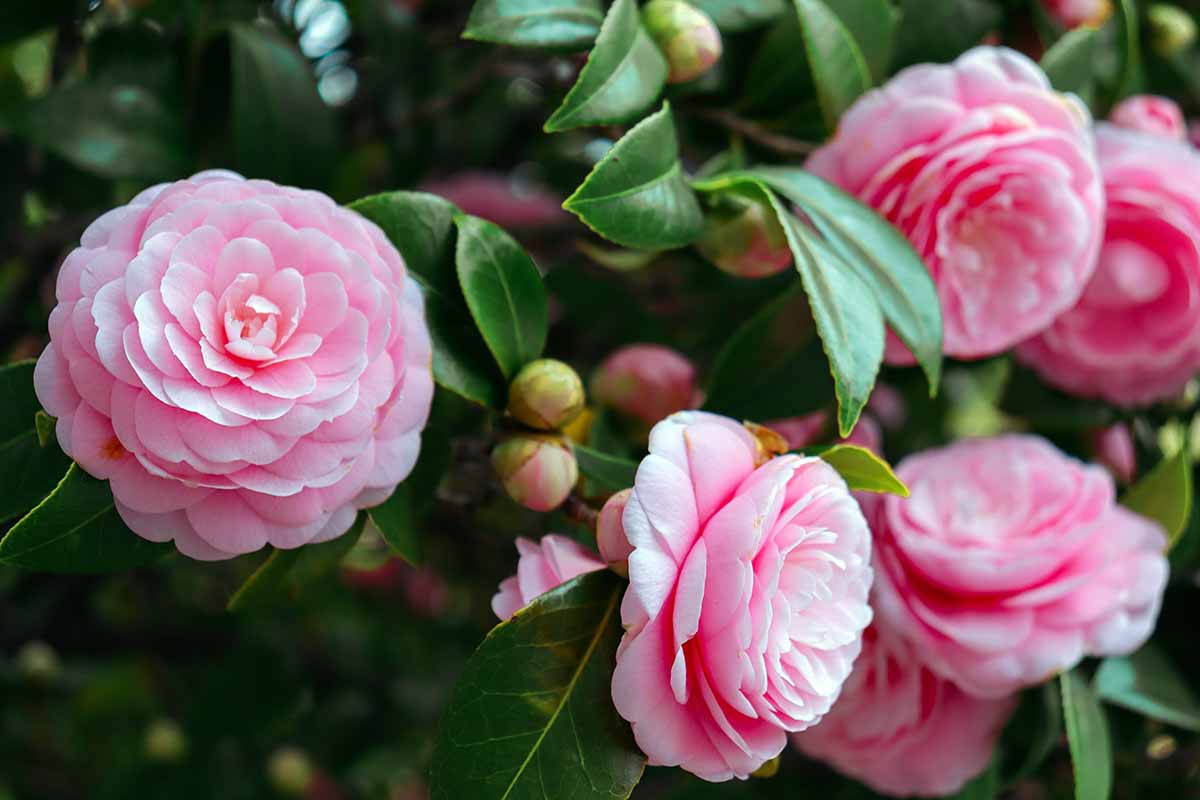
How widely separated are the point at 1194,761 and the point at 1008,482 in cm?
26

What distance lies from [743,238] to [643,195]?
0.24 feet

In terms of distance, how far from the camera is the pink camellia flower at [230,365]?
42 centimetres

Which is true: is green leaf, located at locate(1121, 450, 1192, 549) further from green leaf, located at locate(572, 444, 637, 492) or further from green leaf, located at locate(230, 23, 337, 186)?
green leaf, located at locate(230, 23, 337, 186)

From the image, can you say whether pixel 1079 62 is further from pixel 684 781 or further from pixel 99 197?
pixel 99 197

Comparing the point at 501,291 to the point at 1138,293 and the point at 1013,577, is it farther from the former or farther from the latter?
the point at 1138,293

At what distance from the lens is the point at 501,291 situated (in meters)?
0.53

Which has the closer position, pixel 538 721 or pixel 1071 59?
pixel 538 721

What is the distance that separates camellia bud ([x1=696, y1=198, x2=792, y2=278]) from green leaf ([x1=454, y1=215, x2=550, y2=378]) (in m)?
0.09

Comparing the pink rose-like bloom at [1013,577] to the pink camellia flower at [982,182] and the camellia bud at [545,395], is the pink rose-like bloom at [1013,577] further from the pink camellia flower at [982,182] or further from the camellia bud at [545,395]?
the camellia bud at [545,395]

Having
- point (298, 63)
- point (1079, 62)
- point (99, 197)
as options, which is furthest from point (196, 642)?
point (1079, 62)

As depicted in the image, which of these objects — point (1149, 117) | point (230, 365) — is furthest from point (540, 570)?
point (1149, 117)

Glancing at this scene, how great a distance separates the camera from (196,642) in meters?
1.07

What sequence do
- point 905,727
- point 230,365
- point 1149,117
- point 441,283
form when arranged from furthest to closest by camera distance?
point 1149,117 < point 905,727 < point 441,283 < point 230,365

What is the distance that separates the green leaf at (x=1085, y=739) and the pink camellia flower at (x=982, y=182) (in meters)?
0.19
